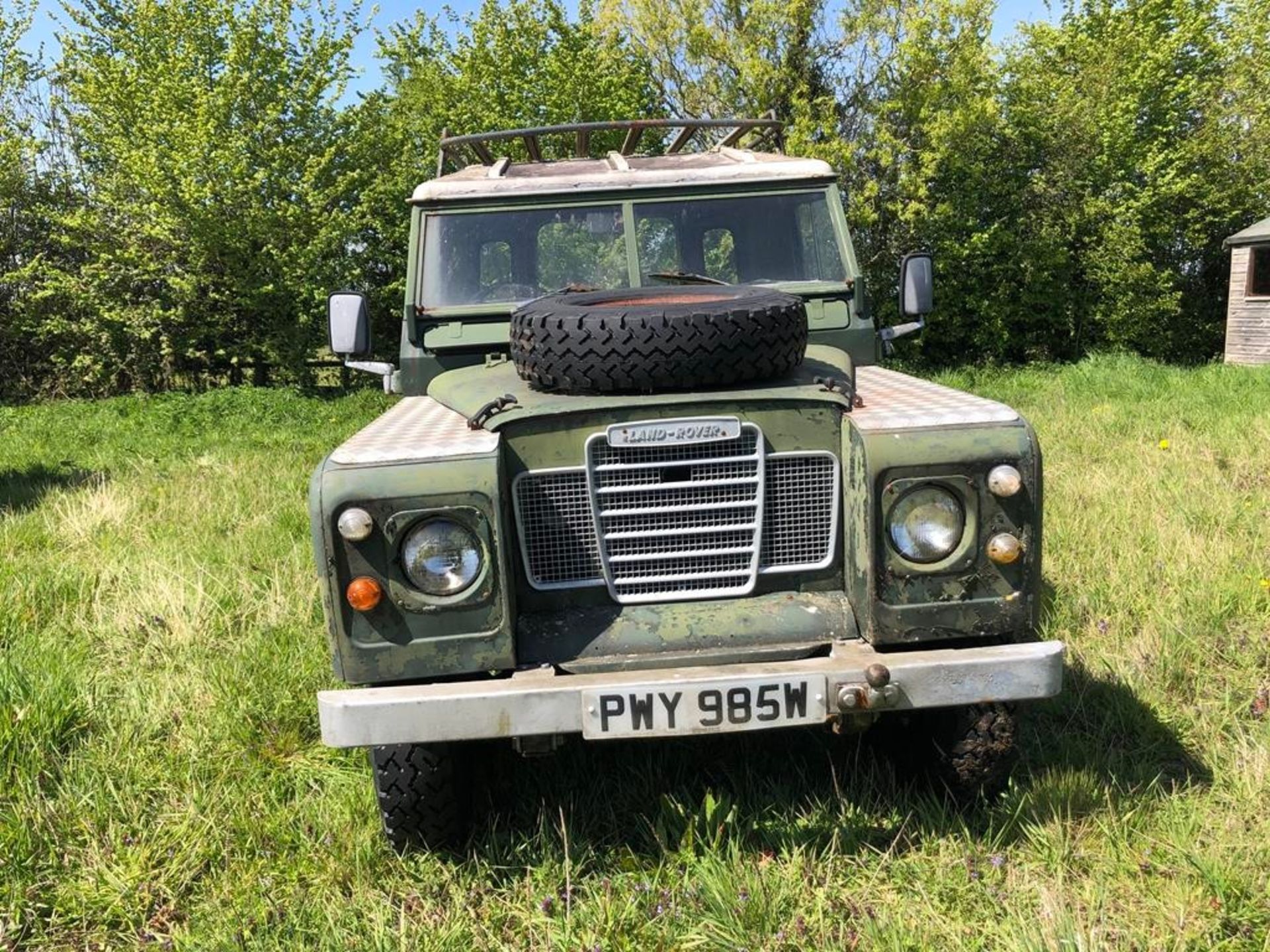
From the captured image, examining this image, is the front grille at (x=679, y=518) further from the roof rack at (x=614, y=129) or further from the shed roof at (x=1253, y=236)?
the shed roof at (x=1253, y=236)

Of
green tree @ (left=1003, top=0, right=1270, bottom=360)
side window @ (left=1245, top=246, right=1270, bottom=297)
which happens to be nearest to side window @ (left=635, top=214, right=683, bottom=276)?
green tree @ (left=1003, top=0, right=1270, bottom=360)

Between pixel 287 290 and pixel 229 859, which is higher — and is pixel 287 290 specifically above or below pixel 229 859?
above

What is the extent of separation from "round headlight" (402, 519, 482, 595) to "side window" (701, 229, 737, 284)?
206 cm

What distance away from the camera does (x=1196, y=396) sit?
1196cm

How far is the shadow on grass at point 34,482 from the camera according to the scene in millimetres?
7598

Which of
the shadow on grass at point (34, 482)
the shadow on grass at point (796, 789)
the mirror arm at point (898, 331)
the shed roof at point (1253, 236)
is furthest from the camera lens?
the shed roof at point (1253, 236)

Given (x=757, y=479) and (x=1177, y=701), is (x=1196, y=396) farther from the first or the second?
(x=757, y=479)

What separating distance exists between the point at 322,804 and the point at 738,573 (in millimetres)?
1542

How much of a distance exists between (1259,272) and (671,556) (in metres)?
20.7

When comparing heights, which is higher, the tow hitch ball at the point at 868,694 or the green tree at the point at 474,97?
the green tree at the point at 474,97

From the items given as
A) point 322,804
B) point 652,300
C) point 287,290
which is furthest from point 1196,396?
point 287,290

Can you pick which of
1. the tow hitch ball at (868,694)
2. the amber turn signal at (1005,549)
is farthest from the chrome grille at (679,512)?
the amber turn signal at (1005,549)

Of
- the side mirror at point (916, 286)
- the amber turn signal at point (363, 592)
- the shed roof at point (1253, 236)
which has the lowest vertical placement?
the amber turn signal at point (363, 592)

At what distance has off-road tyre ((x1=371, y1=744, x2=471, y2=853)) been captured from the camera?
289 centimetres
